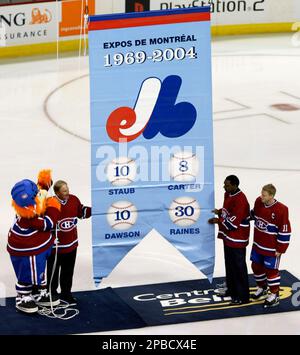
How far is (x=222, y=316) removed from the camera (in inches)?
325

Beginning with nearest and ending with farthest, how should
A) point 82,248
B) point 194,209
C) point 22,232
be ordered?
point 22,232 < point 194,209 < point 82,248

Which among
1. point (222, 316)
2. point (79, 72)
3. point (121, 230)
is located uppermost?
point (79, 72)

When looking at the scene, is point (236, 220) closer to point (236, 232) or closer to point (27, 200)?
point (236, 232)

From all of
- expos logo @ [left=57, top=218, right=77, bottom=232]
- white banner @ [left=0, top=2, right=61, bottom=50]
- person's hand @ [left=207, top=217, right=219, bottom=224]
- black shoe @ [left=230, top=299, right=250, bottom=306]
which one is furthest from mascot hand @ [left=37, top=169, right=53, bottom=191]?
white banner @ [left=0, top=2, right=61, bottom=50]

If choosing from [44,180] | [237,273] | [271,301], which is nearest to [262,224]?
[237,273]

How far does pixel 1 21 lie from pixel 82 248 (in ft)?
31.2

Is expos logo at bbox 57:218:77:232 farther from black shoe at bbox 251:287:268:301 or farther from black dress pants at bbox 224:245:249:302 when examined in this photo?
black shoe at bbox 251:287:268:301

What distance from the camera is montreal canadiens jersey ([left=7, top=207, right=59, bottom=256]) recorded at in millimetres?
8055

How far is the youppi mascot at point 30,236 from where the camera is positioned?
8008mm

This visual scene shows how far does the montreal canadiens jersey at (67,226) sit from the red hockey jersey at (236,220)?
1243 millimetres

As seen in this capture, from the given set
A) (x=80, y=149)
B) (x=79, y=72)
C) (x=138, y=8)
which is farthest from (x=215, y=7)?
(x=80, y=149)

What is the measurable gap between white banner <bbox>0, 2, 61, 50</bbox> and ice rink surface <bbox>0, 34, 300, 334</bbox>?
1.54ft

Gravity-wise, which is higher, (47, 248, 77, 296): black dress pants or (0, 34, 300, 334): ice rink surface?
(0, 34, 300, 334): ice rink surface

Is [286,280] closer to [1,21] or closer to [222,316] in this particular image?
[222,316]
